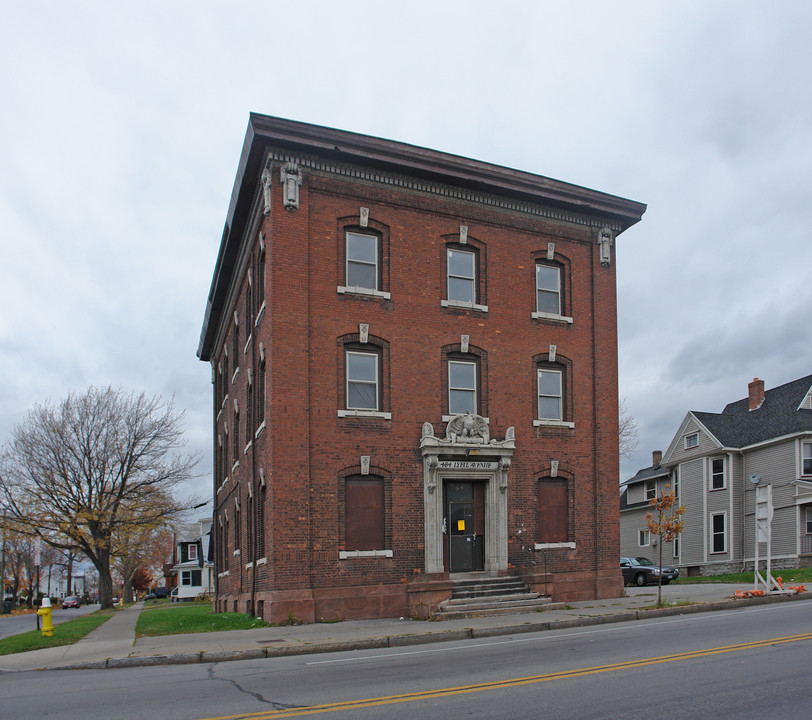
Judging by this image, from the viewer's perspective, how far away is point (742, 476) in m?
42.1

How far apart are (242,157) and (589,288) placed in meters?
10.9

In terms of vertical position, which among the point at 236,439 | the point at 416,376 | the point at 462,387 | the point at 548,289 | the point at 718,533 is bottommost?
the point at 718,533

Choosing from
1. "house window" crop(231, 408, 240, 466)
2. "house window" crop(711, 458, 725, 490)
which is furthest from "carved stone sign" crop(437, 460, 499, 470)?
"house window" crop(711, 458, 725, 490)

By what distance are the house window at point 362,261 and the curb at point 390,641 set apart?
9.51m

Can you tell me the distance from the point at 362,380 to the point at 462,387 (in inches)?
117

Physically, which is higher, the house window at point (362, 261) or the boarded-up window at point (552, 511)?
the house window at point (362, 261)

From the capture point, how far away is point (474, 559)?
21.4 m

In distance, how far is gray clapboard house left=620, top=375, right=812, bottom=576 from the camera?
38.7m

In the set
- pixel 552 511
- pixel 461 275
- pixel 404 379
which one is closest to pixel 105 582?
pixel 404 379

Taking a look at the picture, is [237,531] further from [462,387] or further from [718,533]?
[718,533]

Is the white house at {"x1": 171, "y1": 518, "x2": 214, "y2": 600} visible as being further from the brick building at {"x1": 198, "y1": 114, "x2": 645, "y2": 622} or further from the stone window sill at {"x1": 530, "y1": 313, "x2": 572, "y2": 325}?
the stone window sill at {"x1": 530, "y1": 313, "x2": 572, "y2": 325}

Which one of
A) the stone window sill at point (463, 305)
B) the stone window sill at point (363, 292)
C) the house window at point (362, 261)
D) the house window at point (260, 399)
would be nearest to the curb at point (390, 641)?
the house window at point (260, 399)

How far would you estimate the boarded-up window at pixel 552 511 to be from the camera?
22281 mm

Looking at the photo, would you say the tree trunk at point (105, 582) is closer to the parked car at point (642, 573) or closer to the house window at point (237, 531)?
the house window at point (237, 531)
